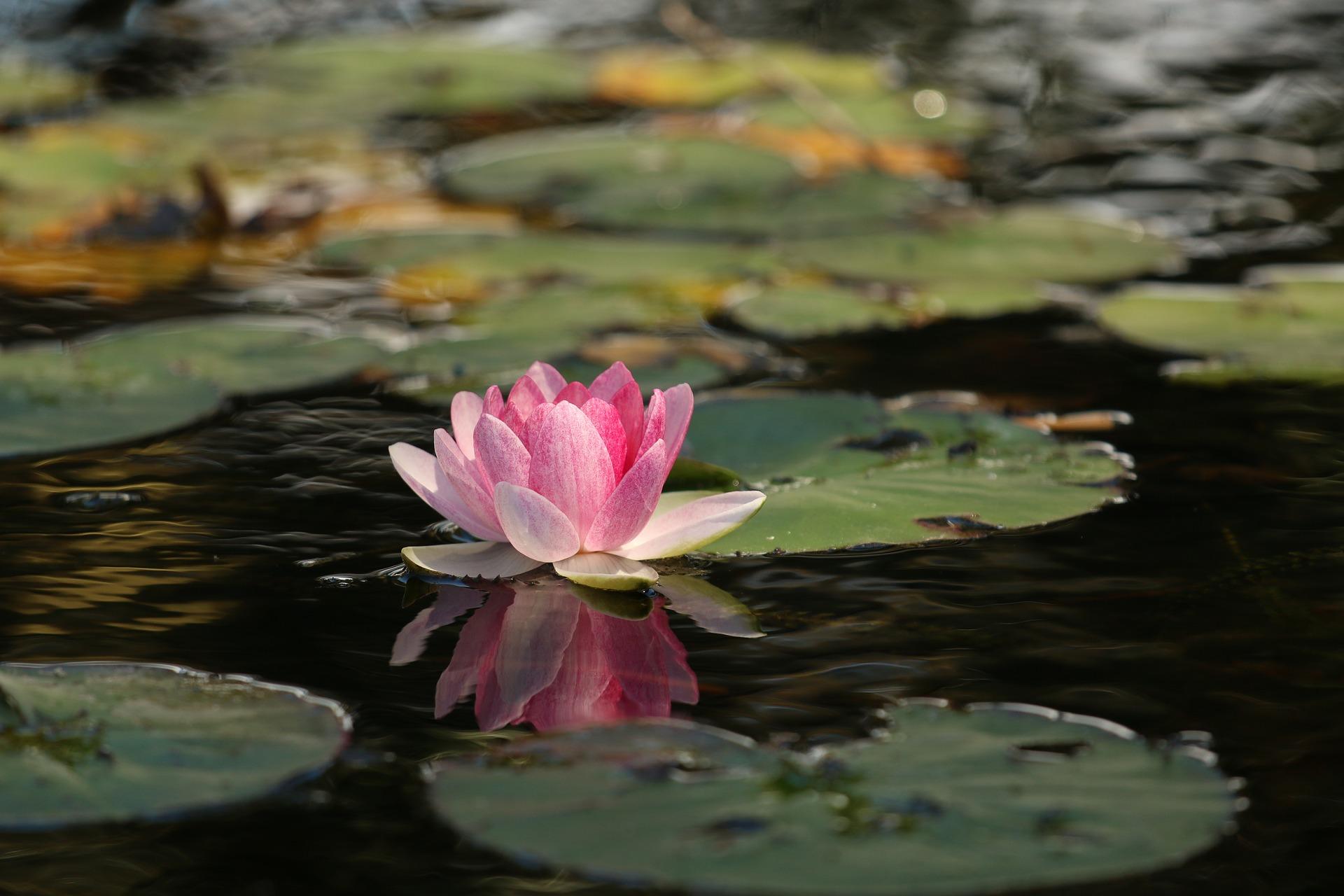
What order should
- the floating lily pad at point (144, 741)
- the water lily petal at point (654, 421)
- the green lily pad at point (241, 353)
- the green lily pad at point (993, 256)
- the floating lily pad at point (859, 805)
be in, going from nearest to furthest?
the floating lily pad at point (859, 805)
the floating lily pad at point (144, 741)
the water lily petal at point (654, 421)
the green lily pad at point (241, 353)
the green lily pad at point (993, 256)

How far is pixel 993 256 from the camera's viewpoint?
3.51 meters

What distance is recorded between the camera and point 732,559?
188 cm

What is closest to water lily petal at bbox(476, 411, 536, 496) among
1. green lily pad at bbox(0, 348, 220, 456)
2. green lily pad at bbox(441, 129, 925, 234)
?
→ green lily pad at bbox(0, 348, 220, 456)

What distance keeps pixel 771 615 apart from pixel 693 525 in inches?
6.1

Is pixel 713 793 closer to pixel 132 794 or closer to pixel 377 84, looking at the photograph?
pixel 132 794

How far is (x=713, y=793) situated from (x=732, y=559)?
66cm

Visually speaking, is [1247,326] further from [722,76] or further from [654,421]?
[722,76]

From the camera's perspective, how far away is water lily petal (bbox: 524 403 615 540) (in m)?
1.67

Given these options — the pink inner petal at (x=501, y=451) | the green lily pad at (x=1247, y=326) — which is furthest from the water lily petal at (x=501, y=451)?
the green lily pad at (x=1247, y=326)

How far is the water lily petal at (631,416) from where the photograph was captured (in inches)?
71.2

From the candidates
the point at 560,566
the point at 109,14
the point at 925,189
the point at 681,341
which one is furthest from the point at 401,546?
the point at 109,14

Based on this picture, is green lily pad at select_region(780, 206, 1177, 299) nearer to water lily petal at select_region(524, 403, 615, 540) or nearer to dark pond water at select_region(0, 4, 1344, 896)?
dark pond water at select_region(0, 4, 1344, 896)

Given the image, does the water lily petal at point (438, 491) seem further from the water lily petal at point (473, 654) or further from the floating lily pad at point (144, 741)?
the floating lily pad at point (144, 741)

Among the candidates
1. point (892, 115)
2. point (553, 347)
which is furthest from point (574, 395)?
point (892, 115)
